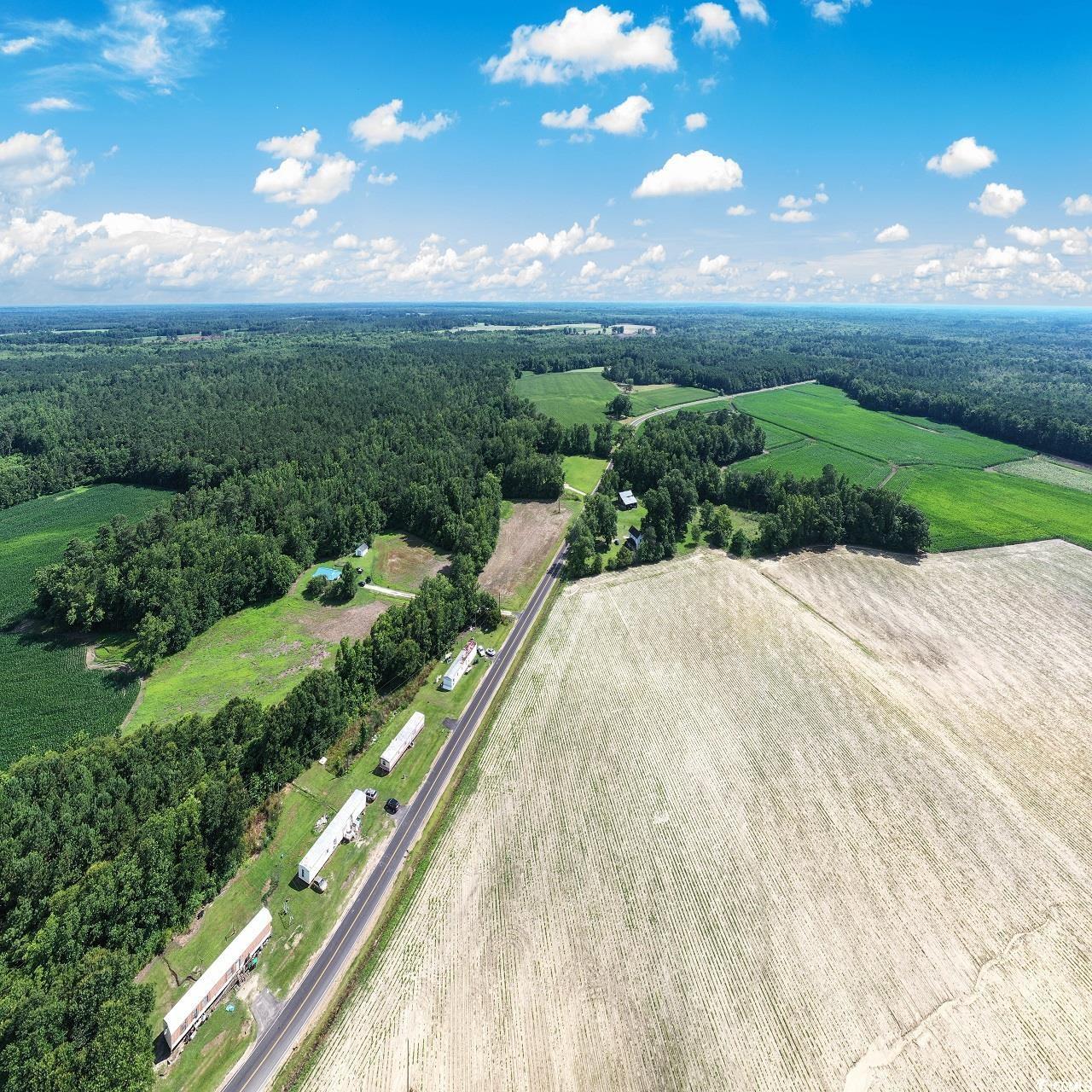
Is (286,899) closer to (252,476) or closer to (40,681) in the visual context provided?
(40,681)

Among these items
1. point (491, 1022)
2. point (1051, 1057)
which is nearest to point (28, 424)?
point (491, 1022)

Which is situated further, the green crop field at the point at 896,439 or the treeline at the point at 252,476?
the green crop field at the point at 896,439

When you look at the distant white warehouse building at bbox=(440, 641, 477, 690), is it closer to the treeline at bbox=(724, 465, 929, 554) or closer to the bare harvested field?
the bare harvested field

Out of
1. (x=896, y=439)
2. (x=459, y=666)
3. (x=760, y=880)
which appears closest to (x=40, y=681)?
(x=459, y=666)

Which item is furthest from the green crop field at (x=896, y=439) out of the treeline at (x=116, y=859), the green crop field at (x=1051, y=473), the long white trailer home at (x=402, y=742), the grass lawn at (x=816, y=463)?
the treeline at (x=116, y=859)

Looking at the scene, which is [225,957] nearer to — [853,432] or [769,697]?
[769,697]

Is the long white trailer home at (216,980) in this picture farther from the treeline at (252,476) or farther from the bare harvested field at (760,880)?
the treeline at (252,476)
